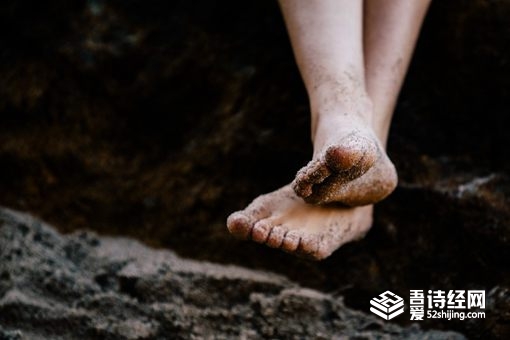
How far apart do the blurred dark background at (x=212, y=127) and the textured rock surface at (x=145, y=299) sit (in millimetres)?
65

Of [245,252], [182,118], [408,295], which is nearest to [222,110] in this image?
[182,118]

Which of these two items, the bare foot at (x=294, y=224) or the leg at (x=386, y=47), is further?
the leg at (x=386, y=47)

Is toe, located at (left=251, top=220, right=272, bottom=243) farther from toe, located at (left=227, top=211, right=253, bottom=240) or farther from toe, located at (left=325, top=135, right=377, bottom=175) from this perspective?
toe, located at (left=325, top=135, right=377, bottom=175)

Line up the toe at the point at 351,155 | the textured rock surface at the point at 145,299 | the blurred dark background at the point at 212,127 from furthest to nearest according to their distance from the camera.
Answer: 1. the blurred dark background at the point at 212,127
2. the textured rock surface at the point at 145,299
3. the toe at the point at 351,155

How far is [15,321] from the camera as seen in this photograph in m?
1.06

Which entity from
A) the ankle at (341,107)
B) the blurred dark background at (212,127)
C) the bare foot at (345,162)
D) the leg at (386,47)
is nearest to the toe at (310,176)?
the bare foot at (345,162)

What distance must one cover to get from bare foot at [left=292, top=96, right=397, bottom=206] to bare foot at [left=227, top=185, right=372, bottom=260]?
0.04m

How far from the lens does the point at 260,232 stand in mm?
936

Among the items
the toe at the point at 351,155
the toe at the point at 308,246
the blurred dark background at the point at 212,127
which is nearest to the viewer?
the toe at the point at 351,155

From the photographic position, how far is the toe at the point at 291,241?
0.94m

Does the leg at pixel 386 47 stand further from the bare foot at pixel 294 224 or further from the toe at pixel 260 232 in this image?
the toe at pixel 260 232

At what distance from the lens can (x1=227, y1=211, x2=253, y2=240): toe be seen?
935mm

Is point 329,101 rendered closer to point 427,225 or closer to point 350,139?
point 350,139

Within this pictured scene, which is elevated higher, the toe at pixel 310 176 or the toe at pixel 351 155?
the toe at pixel 351 155
